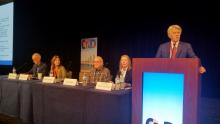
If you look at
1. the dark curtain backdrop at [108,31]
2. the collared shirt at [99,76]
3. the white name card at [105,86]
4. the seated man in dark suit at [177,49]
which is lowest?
the white name card at [105,86]

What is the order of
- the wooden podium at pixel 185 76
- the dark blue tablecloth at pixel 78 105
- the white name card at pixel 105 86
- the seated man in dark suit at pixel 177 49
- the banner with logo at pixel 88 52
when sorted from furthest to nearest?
the banner with logo at pixel 88 52
the seated man in dark suit at pixel 177 49
the white name card at pixel 105 86
the dark blue tablecloth at pixel 78 105
the wooden podium at pixel 185 76

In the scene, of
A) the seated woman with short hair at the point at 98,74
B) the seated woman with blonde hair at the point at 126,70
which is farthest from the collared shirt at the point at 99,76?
the seated woman with blonde hair at the point at 126,70

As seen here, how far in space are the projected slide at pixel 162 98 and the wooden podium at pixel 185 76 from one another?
34 millimetres

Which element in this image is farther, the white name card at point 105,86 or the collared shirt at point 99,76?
the collared shirt at point 99,76

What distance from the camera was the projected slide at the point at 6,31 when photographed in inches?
257

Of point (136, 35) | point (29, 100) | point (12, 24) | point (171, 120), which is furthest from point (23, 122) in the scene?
point (12, 24)

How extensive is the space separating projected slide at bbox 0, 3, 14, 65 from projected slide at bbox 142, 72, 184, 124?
16.5 ft

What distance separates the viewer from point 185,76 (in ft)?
6.91

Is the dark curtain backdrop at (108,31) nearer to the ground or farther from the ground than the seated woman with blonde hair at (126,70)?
farther from the ground

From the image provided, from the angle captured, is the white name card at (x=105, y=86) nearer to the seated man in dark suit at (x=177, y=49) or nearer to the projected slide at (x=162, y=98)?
the projected slide at (x=162, y=98)

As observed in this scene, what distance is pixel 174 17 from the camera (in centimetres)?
429

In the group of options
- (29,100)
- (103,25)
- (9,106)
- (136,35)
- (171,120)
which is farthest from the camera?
(103,25)

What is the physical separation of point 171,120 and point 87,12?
150 inches

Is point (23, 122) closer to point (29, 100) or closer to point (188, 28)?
point (29, 100)
